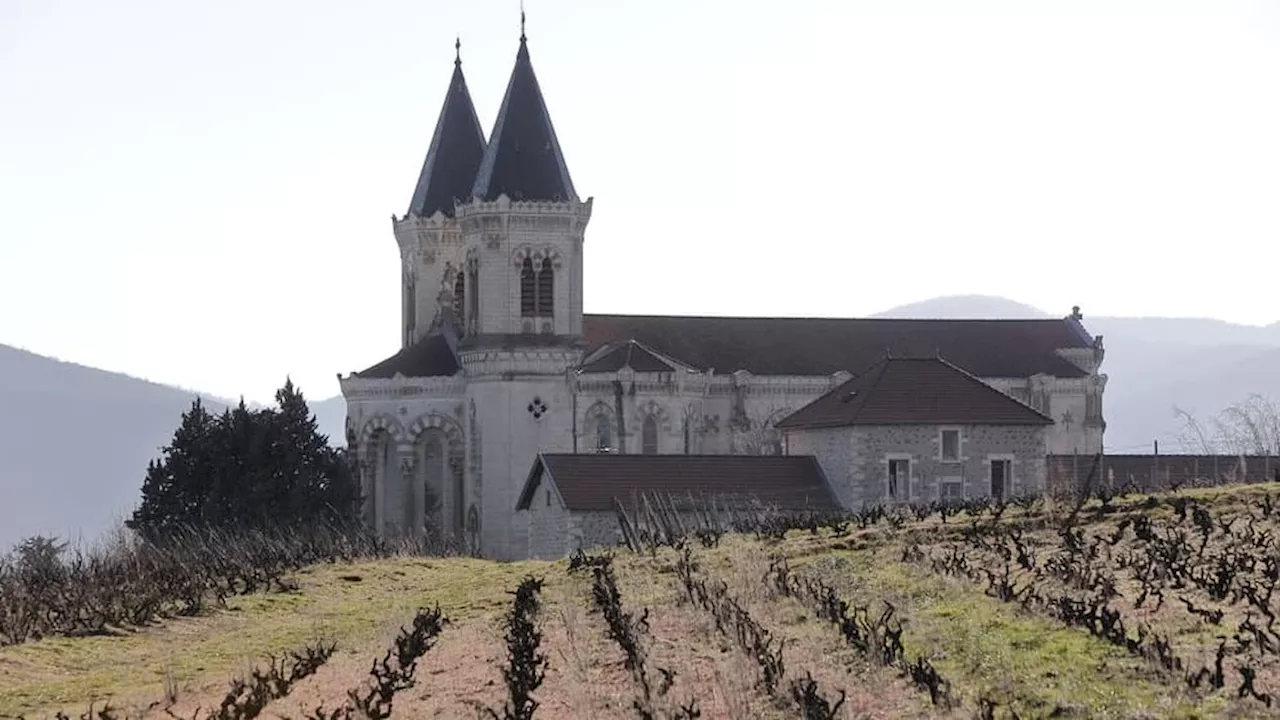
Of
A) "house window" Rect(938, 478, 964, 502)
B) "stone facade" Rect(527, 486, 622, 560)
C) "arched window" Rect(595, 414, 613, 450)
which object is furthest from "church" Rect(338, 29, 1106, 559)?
"house window" Rect(938, 478, 964, 502)

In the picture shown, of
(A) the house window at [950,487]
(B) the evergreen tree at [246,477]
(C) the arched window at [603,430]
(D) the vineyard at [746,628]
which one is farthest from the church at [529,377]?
(D) the vineyard at [746,628]

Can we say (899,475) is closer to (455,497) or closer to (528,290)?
(528,290)

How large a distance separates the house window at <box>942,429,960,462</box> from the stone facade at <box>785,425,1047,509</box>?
0.34 feet

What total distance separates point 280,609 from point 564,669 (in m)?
14.4

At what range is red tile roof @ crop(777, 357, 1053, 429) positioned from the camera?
57781 mm

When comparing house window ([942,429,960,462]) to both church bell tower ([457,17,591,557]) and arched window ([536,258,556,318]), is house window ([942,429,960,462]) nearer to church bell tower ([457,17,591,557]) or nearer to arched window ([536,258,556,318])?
church bell tower ([457,17,591,557])

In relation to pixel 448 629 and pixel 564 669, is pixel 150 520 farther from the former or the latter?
pixel 564 669

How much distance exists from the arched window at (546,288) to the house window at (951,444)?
16.5 meters

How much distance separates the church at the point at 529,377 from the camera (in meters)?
68.6

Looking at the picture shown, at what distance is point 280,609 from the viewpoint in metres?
36.5

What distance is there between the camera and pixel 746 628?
2364 centimetres

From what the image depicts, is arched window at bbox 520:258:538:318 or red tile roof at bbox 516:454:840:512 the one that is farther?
arched window at bbox 520:258:538:318

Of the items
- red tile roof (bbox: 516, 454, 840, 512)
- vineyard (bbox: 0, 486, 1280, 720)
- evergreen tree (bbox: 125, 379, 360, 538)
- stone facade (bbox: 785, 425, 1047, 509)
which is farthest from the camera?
evergreen tree (bbox: 125, 379, 360, 538)

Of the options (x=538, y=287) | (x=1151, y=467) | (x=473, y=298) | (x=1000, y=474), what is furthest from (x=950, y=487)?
(x=473, y=298)
